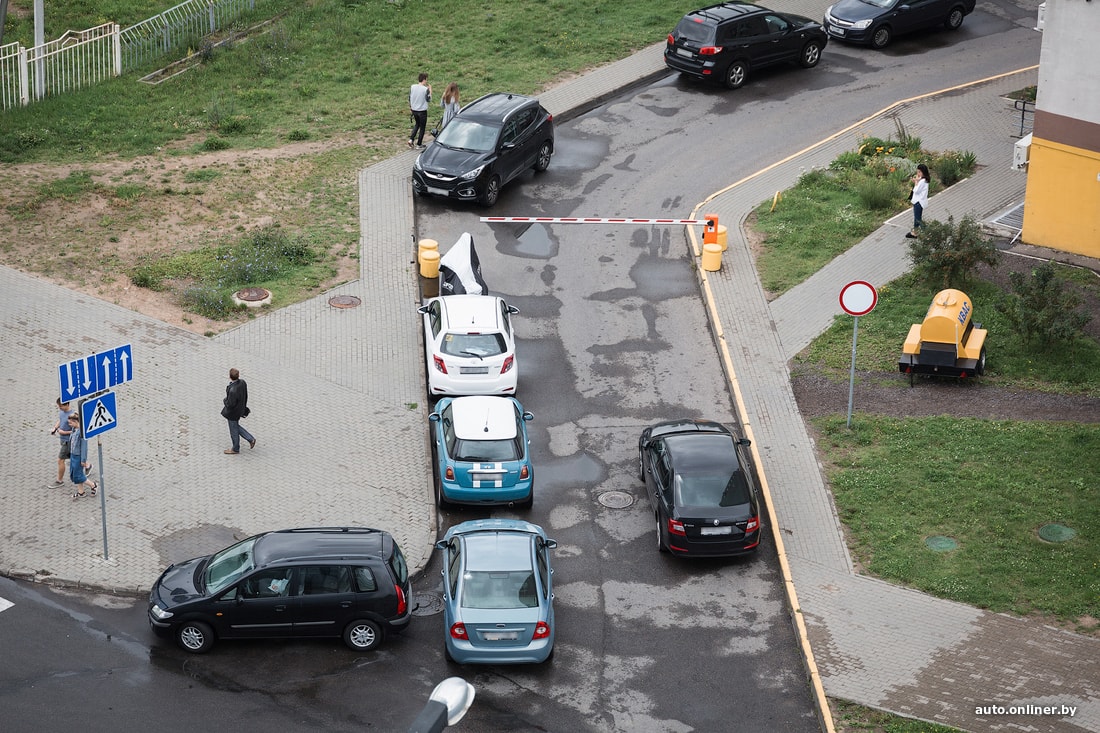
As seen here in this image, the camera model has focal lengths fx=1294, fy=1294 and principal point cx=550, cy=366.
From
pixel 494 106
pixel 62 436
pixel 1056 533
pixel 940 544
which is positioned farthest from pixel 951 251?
pixel 62 436

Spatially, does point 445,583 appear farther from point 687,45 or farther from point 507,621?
point 687,45

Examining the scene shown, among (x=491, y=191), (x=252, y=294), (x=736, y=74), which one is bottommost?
(x=252, y=294)

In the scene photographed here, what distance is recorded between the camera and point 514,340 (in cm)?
2320

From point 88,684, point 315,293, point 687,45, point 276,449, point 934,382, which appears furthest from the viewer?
point 687,45

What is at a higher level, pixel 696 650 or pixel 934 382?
pixel 934 382

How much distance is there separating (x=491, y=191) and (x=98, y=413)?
42.4ft

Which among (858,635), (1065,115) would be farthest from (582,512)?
(1065,115)

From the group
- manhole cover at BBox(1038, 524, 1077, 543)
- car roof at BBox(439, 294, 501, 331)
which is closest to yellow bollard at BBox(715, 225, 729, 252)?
car roof at BBox(439, 294, 501, 331)

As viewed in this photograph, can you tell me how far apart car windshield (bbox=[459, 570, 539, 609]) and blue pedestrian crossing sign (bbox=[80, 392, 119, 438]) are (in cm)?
521

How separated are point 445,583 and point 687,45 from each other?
2130 cm

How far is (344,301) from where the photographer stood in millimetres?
24578

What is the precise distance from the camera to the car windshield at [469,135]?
28.3 m

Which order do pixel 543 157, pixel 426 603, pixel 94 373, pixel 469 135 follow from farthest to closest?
pixel 543 157 < pixel 469 135 < pixel 426 603 < pixel 94 373

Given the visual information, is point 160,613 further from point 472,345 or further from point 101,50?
point 101,50
